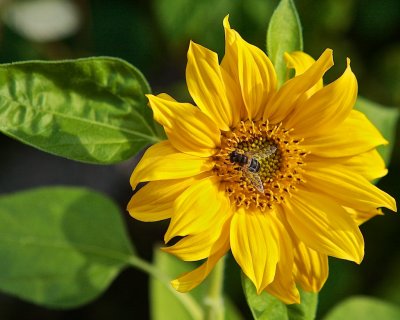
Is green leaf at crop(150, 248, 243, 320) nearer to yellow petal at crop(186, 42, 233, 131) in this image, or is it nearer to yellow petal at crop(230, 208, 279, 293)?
yellow petal at crop(230, 208, 279, 293)

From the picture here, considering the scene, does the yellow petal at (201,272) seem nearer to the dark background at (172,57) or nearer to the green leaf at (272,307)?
the green leaf at (272,307)

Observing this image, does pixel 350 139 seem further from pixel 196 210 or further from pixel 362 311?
pixel 362 311

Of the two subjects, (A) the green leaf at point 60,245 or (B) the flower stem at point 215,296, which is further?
(A) the green leaf at point 60,245

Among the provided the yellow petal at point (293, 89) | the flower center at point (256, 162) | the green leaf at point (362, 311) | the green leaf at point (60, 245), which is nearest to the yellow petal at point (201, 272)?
the flower center at point (256, 162)

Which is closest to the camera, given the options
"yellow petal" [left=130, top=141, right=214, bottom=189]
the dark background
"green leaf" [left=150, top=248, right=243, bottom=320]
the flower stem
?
"yellow petal" [left=130, top=141, right=214, bottom=189]

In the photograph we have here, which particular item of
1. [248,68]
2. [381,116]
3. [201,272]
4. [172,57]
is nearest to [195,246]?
[201,272]

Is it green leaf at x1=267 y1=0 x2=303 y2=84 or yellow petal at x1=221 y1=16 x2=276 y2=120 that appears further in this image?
green leaf at x1=267 y1=0 x2=303 y2=84

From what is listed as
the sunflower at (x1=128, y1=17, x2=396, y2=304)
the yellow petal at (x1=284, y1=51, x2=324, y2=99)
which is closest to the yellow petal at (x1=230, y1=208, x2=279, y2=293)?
the sunflower at (x1=128, y1=17, x2=396, y2=304)
